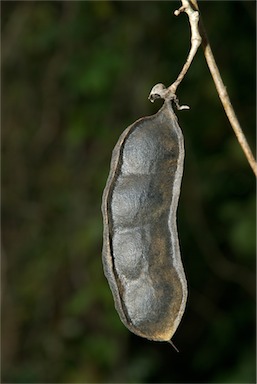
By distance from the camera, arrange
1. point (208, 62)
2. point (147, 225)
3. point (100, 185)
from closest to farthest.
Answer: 1. point (208, 62)
2. point (147, 225)
3. point (100, 185)

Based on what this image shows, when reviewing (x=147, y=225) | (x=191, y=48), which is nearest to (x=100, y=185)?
(x=147, y=225)

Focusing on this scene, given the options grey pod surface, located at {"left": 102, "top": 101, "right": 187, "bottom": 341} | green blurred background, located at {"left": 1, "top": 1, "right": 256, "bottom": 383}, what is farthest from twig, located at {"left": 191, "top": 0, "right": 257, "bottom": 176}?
green blurred background, located at {"left": 1, "top": 1, "right": 256, "bottom": 383}

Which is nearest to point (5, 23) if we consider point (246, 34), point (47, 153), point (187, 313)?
point (47, 153)

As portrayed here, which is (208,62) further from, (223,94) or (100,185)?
(100,185)

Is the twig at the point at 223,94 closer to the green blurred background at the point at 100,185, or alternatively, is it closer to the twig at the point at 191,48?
the twig at the point at 191,48

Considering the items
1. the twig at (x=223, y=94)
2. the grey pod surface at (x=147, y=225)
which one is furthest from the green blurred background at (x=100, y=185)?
the twig at (x=223, y=94)

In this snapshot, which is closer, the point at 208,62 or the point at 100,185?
the point at 208,62

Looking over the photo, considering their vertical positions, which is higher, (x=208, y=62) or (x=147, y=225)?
(x=208, y=62)
